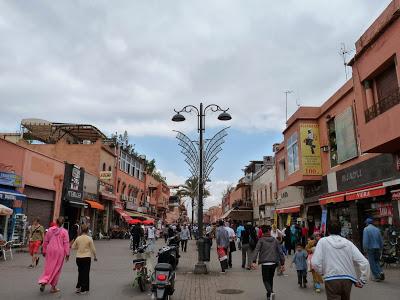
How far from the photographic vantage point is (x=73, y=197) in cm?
2983

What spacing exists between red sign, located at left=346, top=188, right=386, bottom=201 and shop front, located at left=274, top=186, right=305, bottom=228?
28.9 ft

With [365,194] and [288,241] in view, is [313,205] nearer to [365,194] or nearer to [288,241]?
[288,241]

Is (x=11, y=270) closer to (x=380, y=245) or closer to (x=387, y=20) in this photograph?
(x=380, y=245)

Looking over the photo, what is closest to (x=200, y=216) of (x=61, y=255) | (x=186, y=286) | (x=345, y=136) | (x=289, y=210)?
(x=186, y=286)

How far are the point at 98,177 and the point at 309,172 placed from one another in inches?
799

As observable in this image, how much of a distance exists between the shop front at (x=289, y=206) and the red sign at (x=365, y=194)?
8.80 m

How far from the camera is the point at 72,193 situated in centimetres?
2969

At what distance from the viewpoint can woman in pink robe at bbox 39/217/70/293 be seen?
9.26 metres

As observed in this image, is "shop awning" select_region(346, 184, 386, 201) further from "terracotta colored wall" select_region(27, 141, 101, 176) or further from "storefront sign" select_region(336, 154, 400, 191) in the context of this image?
"terracotta colored wall" select_region(27, 141, 101, 176)

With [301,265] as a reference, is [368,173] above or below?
above

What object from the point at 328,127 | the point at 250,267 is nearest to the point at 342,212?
the point at 328,127

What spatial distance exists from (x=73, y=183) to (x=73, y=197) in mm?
1138

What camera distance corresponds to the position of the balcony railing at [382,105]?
13.5m

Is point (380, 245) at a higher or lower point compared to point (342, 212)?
lower
